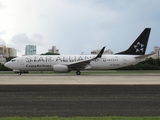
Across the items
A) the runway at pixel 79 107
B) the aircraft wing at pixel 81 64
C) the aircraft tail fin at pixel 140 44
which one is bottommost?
the runway at pixel 79 107

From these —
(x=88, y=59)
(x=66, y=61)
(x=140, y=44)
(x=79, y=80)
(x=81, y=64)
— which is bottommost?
(x=79, y=80)

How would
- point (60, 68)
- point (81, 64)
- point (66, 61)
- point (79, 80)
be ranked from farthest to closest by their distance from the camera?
point (66, 61) → point (81, 64) → point (60, 68) → point (79, 80)

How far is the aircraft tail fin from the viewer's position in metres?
36.2

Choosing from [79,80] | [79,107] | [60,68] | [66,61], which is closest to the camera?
[79,107]

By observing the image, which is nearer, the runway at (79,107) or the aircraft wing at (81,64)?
the runway at (79,107)

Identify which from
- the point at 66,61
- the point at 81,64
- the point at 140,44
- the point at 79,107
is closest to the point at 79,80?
the point at 81,64

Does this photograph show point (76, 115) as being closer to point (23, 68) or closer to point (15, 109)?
point (15, 109)

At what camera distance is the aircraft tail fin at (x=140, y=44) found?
3619 cm

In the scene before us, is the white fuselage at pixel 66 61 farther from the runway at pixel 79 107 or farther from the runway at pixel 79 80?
the runway at pixel 79 107

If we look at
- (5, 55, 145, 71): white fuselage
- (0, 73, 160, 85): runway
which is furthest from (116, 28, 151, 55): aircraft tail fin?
(0, 73, 160, 85): runway

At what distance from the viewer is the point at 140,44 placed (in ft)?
119

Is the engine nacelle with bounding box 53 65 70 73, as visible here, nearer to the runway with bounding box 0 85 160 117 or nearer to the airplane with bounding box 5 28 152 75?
the airplane with bounding box 5 28 152 75

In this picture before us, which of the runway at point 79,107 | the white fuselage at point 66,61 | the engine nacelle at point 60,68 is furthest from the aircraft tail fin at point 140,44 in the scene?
the runway at point 79,107

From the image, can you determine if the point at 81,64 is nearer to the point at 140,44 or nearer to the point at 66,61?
the point at 66,61
